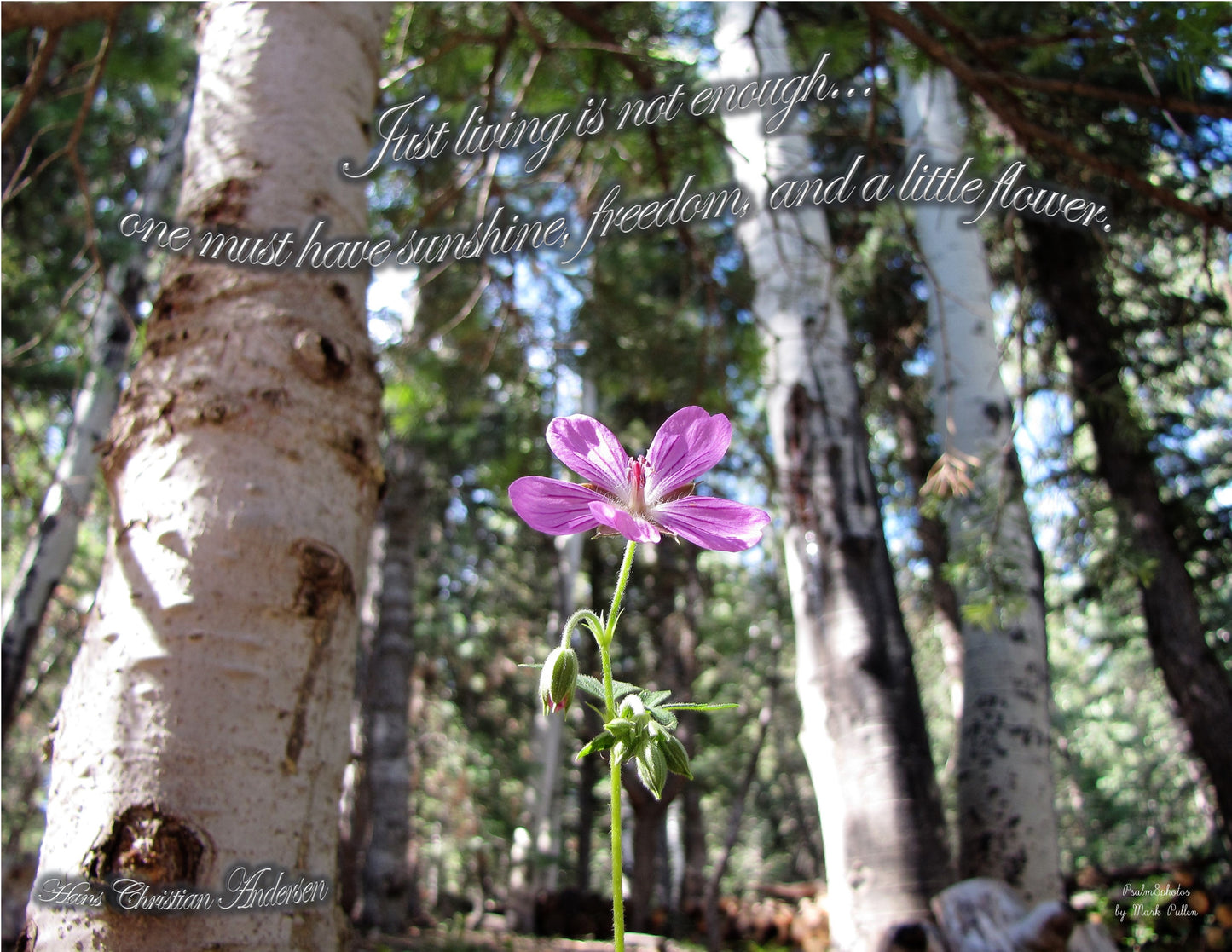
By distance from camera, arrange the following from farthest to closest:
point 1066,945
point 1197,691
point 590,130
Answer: point 1197,691 → point 590,130 → point 1066,945

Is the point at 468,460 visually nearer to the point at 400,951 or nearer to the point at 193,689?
the point at 400,951

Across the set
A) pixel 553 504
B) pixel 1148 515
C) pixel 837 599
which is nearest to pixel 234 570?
pixel 553 504

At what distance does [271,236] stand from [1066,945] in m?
2.54

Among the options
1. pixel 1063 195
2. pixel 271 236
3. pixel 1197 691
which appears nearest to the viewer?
pixel 271 236

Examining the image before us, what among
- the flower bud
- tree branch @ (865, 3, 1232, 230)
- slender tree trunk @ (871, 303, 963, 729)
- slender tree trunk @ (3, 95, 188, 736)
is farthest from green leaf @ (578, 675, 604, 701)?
slender tree trunk @ (871, 303, 963, 729)

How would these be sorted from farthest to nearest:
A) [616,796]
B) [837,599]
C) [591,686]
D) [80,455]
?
[80,455], [837,599], [591,686], [616,796]

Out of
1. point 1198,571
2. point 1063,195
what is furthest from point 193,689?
point 1198,571

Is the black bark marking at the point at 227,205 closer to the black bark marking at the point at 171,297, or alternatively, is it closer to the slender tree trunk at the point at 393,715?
the black bark marking at the point at 171,297

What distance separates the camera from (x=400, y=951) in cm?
496

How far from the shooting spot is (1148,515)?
205 inches

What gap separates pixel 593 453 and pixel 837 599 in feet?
6.97

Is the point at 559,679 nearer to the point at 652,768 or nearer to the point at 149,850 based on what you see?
the point at 652,768

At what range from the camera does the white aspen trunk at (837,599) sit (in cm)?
223

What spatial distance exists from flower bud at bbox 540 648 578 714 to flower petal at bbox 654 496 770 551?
14cm
